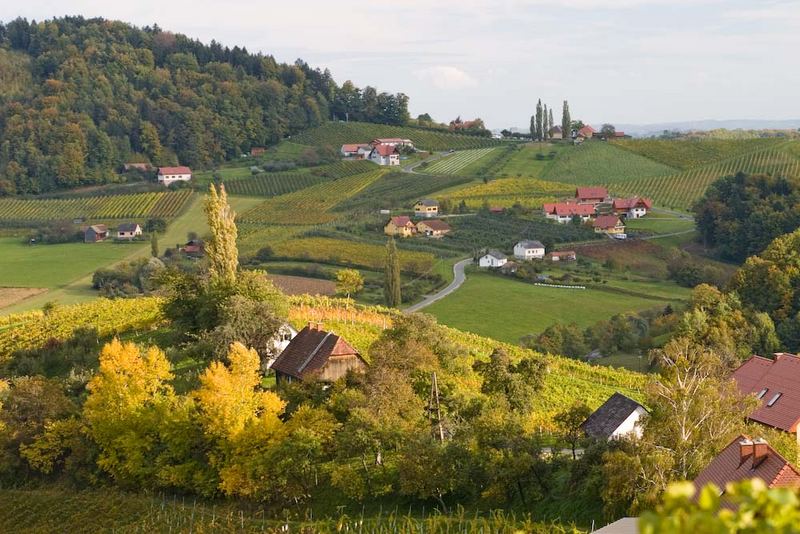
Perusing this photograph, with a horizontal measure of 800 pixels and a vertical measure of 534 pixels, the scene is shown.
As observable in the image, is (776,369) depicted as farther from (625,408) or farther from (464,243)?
Result: (464,243)

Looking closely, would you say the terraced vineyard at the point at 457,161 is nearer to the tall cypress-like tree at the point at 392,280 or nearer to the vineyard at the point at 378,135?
the vineyard at the point at 378,135

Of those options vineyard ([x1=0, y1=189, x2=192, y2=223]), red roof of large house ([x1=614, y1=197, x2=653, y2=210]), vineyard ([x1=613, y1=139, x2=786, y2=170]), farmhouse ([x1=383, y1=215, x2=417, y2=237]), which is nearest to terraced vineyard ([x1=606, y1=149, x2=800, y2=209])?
vineyard ([x1=613, y1=139, x2=786, y2=170])

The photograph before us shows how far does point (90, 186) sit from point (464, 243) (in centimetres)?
6161

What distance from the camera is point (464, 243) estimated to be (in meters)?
78.7

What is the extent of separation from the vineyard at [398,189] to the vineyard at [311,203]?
161 centimetres

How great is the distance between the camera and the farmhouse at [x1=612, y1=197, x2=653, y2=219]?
88.4 meters

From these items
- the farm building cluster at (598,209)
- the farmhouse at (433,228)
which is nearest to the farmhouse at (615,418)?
the farmhouse at (433,228)

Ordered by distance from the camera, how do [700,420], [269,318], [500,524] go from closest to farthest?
1. [700,420]
2. [500,524]
3. [269,318]

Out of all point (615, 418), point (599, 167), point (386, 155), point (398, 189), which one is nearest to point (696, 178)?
point (599, 167)

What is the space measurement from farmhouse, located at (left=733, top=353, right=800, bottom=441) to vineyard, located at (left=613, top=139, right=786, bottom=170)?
82628 mm

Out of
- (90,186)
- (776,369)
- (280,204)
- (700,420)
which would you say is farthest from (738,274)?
(90,186)

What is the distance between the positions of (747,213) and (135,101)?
98.9 metres

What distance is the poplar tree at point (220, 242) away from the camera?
3562 cm

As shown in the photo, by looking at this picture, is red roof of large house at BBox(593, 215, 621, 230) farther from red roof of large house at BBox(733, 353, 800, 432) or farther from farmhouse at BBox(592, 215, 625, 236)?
red roof of large house at BBox(733, 353, 800, 432)
